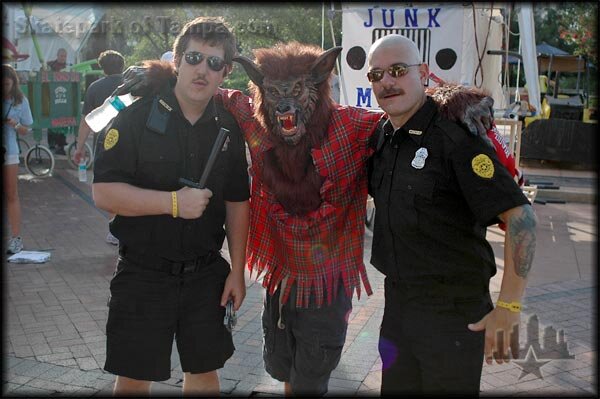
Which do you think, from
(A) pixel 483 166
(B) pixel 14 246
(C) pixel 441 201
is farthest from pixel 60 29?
(A) pixel 483 166

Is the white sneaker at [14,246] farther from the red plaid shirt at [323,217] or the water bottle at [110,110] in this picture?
the red plaid shirt at [323,217]

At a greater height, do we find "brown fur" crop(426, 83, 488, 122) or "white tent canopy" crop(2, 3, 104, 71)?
"white tent canopy" crop(2, 3, 104, 71)

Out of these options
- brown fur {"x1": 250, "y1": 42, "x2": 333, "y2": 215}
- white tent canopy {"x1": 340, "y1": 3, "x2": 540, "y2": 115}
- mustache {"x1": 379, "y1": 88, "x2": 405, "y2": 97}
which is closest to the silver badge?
mustache {"x1": 379, "y1": 88, "x2": 405, "y2": 97}

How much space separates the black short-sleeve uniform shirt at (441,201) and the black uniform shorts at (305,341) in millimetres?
535

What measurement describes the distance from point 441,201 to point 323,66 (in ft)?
3.20

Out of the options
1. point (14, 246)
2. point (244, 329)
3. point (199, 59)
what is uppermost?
point (199, 59)

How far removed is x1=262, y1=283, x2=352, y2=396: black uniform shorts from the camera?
10.2 ft

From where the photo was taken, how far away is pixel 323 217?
302 centimetres

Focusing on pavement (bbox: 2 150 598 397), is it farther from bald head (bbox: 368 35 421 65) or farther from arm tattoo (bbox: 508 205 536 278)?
bald head (bbox: 368 35 421 65)

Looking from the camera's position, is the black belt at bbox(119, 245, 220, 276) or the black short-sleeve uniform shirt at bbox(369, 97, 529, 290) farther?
the black belt at bbox(119, 245, 220, 276)

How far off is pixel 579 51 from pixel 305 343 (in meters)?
19.9

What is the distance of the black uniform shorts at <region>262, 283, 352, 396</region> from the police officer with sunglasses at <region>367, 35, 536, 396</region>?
39 cm

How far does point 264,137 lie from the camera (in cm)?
311

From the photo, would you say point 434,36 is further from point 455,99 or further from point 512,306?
point 512,306
